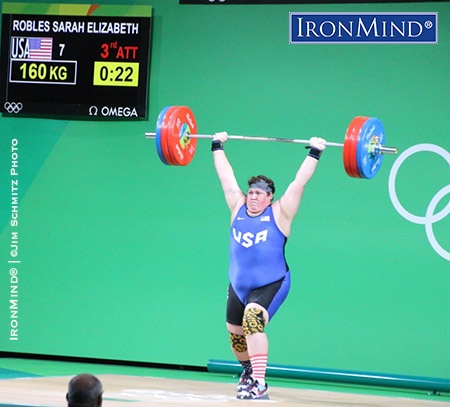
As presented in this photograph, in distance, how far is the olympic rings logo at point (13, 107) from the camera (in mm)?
7641

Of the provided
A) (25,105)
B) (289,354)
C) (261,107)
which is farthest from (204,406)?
(25,105)

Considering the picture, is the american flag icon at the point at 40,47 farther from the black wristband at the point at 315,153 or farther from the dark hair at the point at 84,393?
the dark hair at the point at 84,393

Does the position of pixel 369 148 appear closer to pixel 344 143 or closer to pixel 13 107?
pixel 344 143

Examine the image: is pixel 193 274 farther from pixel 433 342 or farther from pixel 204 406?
pixel 204 406

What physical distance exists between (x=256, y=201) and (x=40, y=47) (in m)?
2.50

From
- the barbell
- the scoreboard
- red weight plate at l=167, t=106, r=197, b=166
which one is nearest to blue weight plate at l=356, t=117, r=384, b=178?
the barbell

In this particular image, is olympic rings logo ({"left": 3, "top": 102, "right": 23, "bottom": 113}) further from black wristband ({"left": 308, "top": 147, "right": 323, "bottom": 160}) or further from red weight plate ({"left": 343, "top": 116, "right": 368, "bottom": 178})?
red weight plate ({"left": 343, "top": 116, "right": 368, "bottom": 178})

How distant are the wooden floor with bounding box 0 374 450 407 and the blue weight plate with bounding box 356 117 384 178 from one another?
1.24 metres

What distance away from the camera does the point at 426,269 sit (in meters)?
6.95

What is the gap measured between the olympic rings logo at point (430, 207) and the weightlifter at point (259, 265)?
53.7 inches

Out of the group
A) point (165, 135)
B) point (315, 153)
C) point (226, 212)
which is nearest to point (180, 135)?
point (165, 135)

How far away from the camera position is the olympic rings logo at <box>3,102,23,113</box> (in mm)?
7641

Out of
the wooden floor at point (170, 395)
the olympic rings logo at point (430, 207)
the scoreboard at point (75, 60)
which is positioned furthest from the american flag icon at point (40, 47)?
the olympic rings logo at point (430, 207)

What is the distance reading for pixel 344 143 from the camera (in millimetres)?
5688
